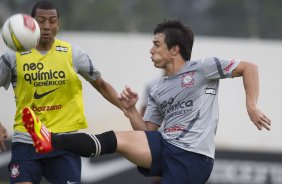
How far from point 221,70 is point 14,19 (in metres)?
1.99

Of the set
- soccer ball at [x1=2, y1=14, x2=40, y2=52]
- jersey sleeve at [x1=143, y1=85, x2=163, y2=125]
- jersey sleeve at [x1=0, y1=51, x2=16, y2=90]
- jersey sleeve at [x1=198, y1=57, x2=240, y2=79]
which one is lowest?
jersey sleeve at [x1=143, y1=85, x2=163, y2=125]

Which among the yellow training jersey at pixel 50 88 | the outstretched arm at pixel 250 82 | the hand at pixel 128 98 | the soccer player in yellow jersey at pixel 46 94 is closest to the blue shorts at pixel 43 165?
the soccer player in yellow jersey at pixel 46 94

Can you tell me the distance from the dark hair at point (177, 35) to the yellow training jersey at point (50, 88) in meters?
1.03

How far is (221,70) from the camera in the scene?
7660 millimetres

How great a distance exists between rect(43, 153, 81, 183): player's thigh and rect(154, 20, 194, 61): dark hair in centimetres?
152

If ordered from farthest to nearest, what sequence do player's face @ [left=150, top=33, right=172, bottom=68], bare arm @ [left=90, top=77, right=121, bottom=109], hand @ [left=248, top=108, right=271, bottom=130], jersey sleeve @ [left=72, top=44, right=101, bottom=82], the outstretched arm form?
bare arm @ [left=90, top=77, right=121, bottom=109] < jersey sleeve @ [left=72, top=44, right=101, bottom=82] < player's face @ [left=150, top=33, right=172, bottom=68] < the outstretched arm < hand @ [left=248, top=108, right=271, bottom=130]

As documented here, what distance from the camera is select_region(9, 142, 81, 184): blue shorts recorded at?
8.00 m

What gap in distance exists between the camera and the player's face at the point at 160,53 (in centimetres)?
781

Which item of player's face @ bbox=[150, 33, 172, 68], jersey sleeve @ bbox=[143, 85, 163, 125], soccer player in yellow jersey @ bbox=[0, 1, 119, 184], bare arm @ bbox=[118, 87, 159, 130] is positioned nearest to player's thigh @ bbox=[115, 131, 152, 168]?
bare arm @ bbox=[118, 87, 159, 130]

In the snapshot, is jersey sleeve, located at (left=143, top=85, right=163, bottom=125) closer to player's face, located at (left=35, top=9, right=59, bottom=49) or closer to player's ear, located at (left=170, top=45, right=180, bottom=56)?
player's ear, located at (left=170, top=45, right=180, bottom=56)

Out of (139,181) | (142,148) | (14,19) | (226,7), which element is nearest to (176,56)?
(142,148)

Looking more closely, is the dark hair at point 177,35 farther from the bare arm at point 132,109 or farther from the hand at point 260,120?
the hand at point 260,120

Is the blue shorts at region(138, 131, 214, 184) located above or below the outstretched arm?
below

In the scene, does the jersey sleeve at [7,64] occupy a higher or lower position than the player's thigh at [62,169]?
higher
